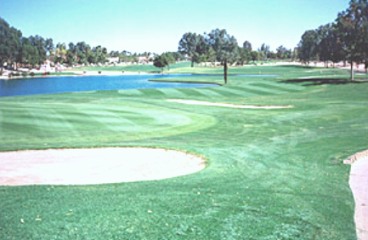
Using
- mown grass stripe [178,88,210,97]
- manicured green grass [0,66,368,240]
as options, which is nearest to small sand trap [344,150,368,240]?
manicured green grass [0,66,368,240]

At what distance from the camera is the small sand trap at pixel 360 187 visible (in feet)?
26.2

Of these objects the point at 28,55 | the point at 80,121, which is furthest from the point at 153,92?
the point at 28,55

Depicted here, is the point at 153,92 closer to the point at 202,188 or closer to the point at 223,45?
the point at 202,188

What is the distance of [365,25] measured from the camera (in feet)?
180

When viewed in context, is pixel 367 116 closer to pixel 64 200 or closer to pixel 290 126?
pixel 290 126

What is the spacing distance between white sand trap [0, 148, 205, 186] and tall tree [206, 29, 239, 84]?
386ft

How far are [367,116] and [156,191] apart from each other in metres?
19.2

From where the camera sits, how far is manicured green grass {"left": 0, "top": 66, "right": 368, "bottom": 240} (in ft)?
24.0

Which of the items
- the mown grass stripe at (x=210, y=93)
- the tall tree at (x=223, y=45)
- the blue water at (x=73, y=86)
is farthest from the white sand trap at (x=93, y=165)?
the tall tree at (x=223, y=45)

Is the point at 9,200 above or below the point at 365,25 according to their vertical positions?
below

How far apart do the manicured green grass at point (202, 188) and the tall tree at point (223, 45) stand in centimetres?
11268

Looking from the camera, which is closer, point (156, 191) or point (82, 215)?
A: point (82, 215)

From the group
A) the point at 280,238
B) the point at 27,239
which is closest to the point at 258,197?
the point at 280,238

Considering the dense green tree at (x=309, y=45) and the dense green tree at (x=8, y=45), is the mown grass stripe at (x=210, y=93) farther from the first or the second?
the dense green tree at (x=8, y=45)
